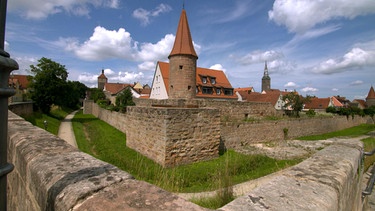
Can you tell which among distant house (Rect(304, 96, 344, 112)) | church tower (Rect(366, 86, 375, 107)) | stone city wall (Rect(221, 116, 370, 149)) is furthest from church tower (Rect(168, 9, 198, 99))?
church tower (Rect(366, 86, 375, 107))

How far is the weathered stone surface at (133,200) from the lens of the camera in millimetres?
1092

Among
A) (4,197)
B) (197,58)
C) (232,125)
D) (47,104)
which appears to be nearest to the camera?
(4,197)

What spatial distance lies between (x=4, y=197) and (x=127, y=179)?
2.16 ft

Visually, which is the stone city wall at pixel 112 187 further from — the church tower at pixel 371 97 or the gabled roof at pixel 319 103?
the church tower at pixel 371 97

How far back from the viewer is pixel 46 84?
23562mm

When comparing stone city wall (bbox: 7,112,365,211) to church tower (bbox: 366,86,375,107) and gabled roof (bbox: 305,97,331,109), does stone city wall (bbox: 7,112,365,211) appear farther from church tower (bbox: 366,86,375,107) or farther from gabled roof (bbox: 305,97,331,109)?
church tower (bbox: 366,86,375,107)

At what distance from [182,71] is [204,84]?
11.6 m

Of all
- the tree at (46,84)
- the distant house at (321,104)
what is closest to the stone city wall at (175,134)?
the tree at (46,84)

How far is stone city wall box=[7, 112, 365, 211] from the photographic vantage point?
1.17 meters

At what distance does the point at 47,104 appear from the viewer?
23.9 m

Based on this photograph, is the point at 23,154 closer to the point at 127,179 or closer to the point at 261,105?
the point at 127,179

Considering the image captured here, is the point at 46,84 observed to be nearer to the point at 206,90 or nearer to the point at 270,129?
the point at 206,90

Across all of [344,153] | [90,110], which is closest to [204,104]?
[344,153]

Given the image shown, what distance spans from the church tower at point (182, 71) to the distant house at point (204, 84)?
30.0 ft
